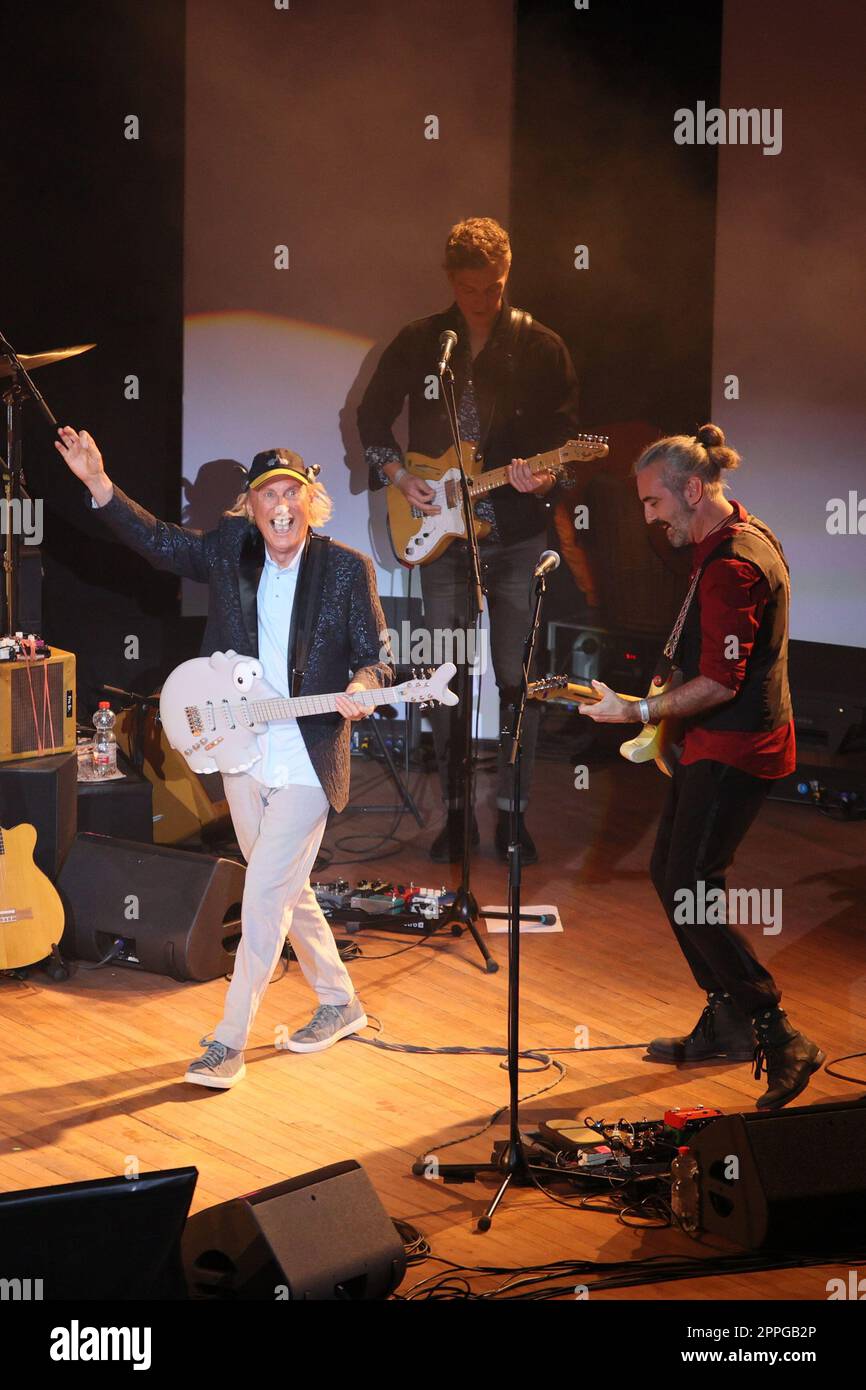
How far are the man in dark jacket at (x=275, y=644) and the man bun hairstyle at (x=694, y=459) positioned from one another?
964 mm

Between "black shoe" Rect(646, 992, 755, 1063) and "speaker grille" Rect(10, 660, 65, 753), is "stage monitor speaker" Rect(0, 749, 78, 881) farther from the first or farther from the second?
"black shoe" Rect(646, 992, 755, 1063)

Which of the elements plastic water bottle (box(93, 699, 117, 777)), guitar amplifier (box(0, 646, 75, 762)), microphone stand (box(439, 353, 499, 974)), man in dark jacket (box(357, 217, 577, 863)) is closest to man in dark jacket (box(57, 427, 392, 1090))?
microphone stand (box(439, 353, 499, 974))

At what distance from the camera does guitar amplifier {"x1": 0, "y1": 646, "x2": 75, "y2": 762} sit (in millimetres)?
5637

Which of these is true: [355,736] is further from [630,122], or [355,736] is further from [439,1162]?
[439,1162]

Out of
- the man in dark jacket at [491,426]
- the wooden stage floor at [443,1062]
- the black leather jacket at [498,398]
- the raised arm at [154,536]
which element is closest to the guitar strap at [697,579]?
the wooden stage floor at [443,1062]

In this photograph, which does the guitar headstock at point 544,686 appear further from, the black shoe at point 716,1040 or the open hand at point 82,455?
the open hand at point 82,455

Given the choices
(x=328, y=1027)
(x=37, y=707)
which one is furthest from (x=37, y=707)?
(x=328, y=1027)

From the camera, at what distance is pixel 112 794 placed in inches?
248

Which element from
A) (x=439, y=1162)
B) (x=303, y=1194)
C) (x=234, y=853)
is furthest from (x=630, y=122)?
(x=303, y=1194)

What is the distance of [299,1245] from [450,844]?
376cm

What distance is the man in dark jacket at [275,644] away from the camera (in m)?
4.57

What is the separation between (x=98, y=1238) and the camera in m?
2.87
